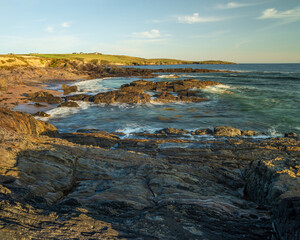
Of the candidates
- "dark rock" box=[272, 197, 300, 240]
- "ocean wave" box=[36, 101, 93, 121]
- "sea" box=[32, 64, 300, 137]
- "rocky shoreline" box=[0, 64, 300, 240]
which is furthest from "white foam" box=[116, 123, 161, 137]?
"dark rock" box=[272, 197, 300, 240]

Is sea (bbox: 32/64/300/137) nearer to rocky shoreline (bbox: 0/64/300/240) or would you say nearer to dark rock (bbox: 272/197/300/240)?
rocky shoreline (bbox: 0/64/300/240)

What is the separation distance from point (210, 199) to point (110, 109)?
2274 centimetres

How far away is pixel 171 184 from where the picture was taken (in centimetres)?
639

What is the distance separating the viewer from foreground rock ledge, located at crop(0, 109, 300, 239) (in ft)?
12.3

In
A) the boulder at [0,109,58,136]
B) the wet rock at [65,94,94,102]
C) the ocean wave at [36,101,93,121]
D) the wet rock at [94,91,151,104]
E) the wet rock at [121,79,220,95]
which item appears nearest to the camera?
the boulder at [0,109,58,136]

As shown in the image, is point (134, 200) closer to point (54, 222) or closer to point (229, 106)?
point (54, 222)

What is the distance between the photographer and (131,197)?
212 inches

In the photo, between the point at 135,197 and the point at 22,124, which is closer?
the point at 135,197

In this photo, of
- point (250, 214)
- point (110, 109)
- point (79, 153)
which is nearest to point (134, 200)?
point (250, 214)

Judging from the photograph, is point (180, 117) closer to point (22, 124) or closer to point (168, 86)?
point (22, 124)

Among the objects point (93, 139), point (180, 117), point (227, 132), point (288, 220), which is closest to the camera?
point (288, 220)

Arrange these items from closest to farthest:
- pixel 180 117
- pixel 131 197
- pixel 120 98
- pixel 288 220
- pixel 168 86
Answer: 1. pixel 288 220
2. pixel 131 197
3. pixel 180 117
4. pixel 120 98
5. pixel 168 86

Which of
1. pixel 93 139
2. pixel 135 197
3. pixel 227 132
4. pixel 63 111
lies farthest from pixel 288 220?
pixel 63 111

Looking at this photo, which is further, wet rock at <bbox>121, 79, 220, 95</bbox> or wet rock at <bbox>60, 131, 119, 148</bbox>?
wet rock at <bbox>121, 79, 220, 95</bbox>
